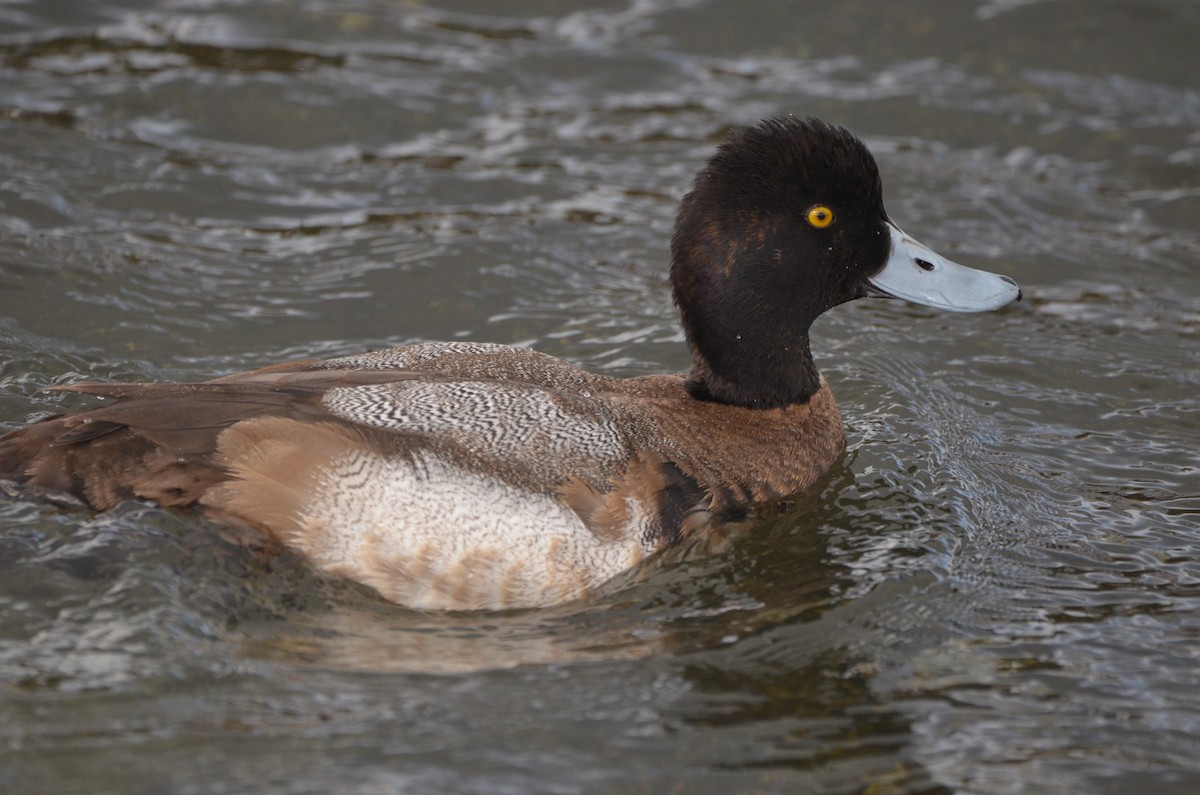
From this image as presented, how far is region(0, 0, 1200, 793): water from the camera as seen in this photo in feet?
14.0

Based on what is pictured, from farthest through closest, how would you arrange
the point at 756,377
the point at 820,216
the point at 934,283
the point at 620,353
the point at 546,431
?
the point at 620,353
the point at 934,283
the point at 756,377
the point at 820,216
the point at 546,431

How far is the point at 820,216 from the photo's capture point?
5598 mm

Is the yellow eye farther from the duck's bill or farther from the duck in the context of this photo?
the duck's bill

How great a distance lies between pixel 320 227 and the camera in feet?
27.2

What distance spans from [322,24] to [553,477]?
6.65 meters

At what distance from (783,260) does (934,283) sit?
0.72m

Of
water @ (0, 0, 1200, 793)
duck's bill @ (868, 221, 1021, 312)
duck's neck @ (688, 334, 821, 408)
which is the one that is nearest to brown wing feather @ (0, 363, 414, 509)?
water @ (0, 0, 1200, 793)

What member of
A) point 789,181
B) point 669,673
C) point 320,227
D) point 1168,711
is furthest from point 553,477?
point 320,227

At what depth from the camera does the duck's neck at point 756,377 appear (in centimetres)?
571

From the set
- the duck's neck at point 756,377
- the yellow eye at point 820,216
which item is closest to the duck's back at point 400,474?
the duck's neck at point 756,377

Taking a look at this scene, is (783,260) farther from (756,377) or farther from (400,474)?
(400,474)

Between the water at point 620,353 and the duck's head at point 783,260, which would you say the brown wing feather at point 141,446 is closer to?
the water at point 620,353

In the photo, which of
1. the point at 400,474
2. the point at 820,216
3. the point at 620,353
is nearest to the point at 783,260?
the point at 820,216

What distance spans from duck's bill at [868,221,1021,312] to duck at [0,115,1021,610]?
10 mm
